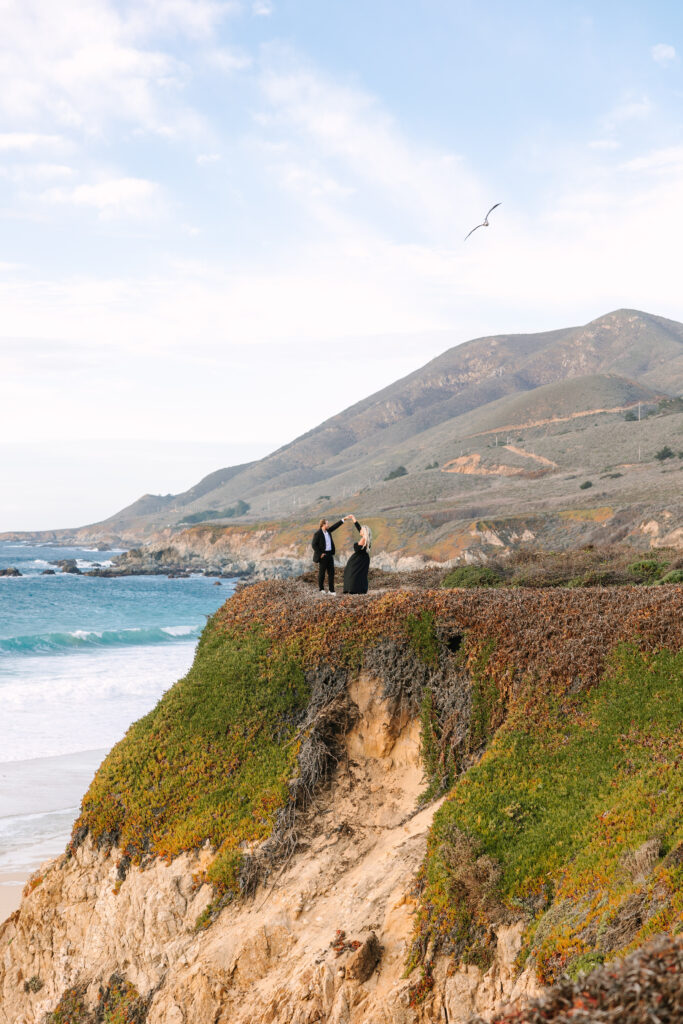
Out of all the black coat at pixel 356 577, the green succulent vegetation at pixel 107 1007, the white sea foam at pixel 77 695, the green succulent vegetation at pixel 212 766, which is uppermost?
the black coat at pixel 356 577

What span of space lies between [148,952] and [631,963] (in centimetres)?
838

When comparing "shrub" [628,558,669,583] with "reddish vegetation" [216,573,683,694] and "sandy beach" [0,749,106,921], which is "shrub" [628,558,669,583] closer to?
"reddish vegetation" [216,573,683,694]

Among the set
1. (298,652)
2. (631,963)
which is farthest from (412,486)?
(631,963)

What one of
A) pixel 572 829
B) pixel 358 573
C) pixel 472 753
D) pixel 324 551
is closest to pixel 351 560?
pixel 358 573

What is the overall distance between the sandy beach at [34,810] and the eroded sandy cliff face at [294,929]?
17.1 feet

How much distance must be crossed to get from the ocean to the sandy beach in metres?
0.03

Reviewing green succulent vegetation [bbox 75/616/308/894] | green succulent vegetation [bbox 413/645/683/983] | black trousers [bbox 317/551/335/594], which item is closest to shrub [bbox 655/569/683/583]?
green succulent vegetation [bbox 413/645/683/983]

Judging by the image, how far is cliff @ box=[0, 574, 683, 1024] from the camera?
291 inches

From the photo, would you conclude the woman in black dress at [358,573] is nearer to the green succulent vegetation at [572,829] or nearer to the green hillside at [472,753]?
the green hillside at [472,753]

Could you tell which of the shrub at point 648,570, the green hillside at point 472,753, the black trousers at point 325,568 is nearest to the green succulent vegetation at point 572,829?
the green hillside at point 472,753

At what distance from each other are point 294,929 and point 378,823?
195cm

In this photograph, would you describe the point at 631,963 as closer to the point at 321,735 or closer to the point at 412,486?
the point at 321,735

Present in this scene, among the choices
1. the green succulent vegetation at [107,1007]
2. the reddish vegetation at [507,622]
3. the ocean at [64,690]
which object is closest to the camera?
the green succulent vegetation at [107,1007]

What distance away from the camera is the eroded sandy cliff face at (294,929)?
25.7ft
